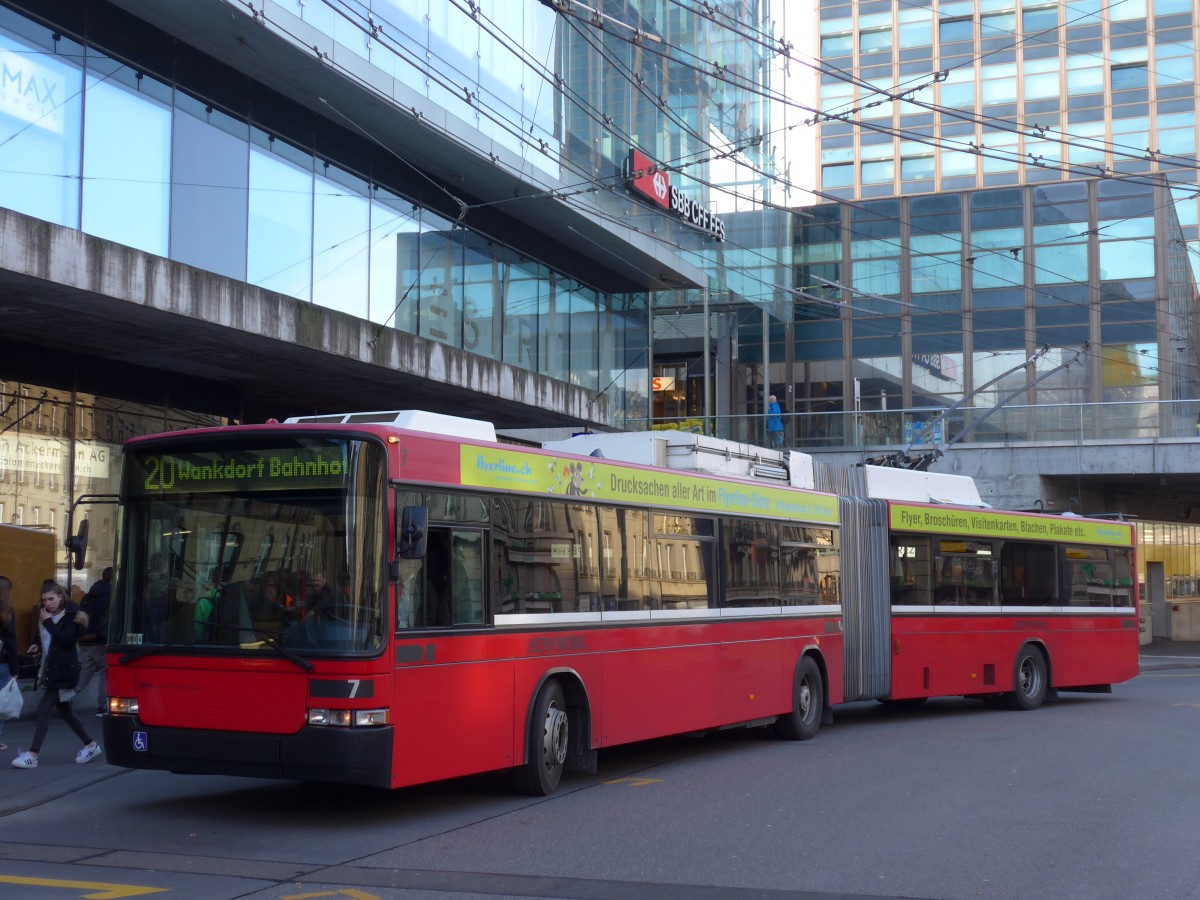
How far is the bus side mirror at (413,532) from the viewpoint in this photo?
9.02 m

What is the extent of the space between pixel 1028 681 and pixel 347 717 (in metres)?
13.2

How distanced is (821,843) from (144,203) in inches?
465

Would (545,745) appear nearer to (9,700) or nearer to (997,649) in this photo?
(9,700)

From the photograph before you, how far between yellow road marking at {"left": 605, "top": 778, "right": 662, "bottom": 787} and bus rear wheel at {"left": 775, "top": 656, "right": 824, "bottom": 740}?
3.52 metres

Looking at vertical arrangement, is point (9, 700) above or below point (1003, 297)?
below

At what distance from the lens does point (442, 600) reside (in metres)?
9.88

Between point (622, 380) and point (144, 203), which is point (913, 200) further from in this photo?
point (144, 203)

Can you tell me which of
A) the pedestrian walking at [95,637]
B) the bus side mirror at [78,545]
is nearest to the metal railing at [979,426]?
the pedestrian walking at [95,637]

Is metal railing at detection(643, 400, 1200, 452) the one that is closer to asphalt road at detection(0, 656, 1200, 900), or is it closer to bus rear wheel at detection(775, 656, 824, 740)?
bus rear wheel at detection(775, 656, 824, 740)

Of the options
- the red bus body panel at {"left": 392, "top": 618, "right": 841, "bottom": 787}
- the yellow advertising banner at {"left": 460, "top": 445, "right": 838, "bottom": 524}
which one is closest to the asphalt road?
the red bus body panel at {"left": 392, "top": 618, "right": 841, "bottom": 787}

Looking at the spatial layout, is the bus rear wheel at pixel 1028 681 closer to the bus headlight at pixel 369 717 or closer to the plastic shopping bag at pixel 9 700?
the bus headlight at pixel 369 717

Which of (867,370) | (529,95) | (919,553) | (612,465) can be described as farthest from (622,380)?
(867,370)

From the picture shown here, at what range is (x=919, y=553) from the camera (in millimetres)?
17938

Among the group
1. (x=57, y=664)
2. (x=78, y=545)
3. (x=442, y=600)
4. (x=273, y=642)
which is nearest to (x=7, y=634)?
(x=57, y=664)
